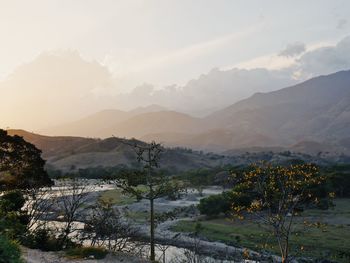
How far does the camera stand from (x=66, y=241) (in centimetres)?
2964

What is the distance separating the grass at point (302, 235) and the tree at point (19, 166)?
61.9 ft

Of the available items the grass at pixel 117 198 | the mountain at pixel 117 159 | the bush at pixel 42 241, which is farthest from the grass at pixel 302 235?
the mountain at pixel 117 159

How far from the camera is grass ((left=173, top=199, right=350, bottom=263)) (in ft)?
132

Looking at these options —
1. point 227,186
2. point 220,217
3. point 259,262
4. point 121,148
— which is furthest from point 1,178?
point 121,148

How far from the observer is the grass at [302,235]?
4016cm

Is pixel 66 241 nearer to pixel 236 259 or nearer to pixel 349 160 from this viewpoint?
pixel 236 259

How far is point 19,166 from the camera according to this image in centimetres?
4216

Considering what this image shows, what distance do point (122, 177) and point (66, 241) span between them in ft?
20.2

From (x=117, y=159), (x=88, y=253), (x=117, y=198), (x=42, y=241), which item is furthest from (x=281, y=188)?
(x=117, y=159)

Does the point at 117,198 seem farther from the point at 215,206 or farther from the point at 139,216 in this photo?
the point at 215,206

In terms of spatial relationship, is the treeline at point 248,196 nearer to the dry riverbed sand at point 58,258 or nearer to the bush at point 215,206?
the bush at point 215,206

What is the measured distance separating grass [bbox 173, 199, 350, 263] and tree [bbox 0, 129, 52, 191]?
1888 cm

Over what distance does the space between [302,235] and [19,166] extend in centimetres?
3000

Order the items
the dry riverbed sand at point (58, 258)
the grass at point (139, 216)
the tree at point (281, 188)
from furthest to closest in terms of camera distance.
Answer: the grass at point (139, 216) < the dry riverbed sand at point (58, 258) < the tree at point (281, 188)
